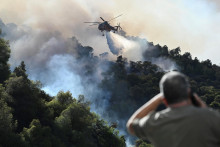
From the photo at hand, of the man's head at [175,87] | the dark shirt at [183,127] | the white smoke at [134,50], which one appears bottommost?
the dark shirt at [183,127]

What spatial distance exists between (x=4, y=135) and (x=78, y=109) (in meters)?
19.5

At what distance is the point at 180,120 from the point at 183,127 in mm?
86

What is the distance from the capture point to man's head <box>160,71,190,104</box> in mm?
3654

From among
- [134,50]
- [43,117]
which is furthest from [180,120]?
[134,50]

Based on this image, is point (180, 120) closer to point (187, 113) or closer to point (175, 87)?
point (187, 113)

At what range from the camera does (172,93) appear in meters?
3.71

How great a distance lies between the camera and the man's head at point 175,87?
144 inches

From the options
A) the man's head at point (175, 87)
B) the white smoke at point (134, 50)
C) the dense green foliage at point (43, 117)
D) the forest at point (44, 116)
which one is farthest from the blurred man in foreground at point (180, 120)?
the white smoke at point (134, 50)

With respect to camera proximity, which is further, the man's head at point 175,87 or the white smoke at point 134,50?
the white smoke at point 134,50

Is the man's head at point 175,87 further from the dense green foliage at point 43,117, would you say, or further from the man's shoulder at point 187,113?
the dense green foliage at point 43,117

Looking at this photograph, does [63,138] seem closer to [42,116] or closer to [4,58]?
[42,116]

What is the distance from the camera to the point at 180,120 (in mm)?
3725

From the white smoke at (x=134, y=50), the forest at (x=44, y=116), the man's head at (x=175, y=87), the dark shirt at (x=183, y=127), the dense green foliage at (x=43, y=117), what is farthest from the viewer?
the white smoke at (x=134, y=50)

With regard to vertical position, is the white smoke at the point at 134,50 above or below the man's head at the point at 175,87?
above
